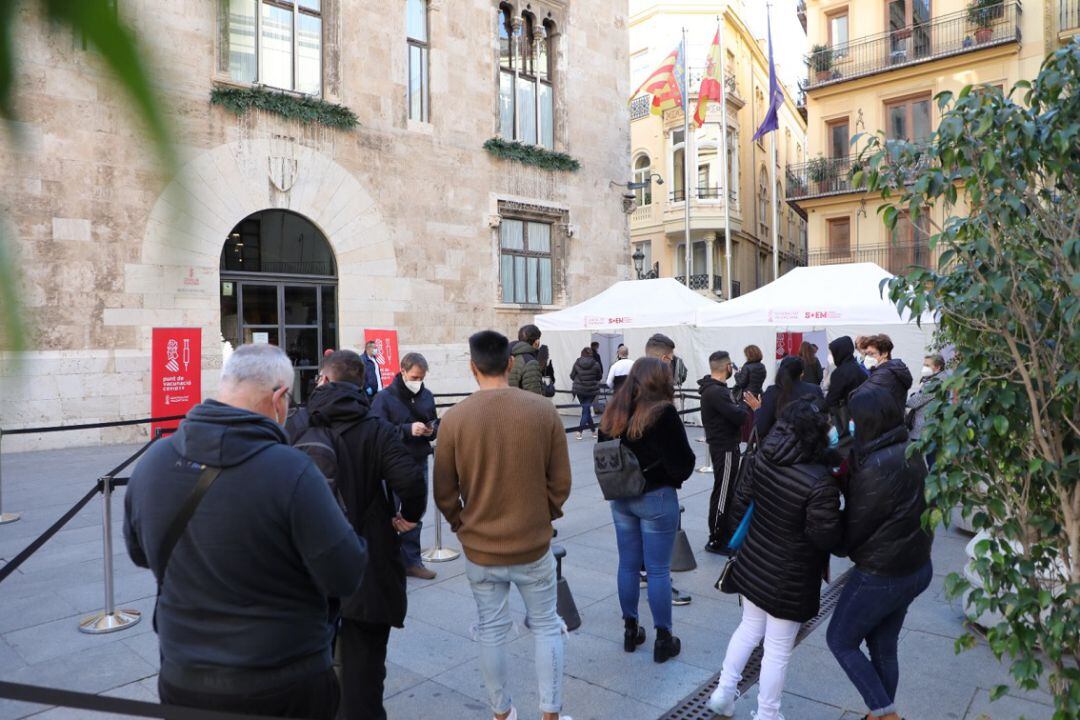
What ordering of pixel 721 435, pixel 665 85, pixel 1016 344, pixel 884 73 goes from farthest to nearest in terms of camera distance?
pixel 884 73 < pixel 665 85 < pixel 721 435 < pixel 1016 344

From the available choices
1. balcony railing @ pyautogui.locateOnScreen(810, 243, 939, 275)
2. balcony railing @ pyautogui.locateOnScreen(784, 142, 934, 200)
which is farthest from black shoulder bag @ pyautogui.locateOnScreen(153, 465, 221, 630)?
balcony railing @ pyautogui.locateOnScreen(784, 142, 934, 200)

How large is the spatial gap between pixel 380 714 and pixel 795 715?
2.17m

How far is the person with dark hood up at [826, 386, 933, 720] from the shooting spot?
11.7 ft

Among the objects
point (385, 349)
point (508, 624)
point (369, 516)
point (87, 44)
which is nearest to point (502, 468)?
point (369, 516)

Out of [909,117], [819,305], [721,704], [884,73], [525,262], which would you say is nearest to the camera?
[721,704]

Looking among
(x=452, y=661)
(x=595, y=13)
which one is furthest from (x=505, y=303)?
(x=452, y=661)

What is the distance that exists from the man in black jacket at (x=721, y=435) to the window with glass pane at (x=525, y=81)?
42.4ft

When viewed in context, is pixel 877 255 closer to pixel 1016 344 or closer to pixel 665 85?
pixel 665 85

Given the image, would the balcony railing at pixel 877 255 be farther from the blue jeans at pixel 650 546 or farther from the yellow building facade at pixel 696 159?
the blue jeans at pixel 650 546

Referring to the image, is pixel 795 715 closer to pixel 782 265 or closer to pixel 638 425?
pixel 638 425

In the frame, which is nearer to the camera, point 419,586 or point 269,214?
point 419,586

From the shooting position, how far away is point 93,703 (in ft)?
5.68

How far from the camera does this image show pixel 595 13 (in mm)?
20156

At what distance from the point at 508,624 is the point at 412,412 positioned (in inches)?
97.5
